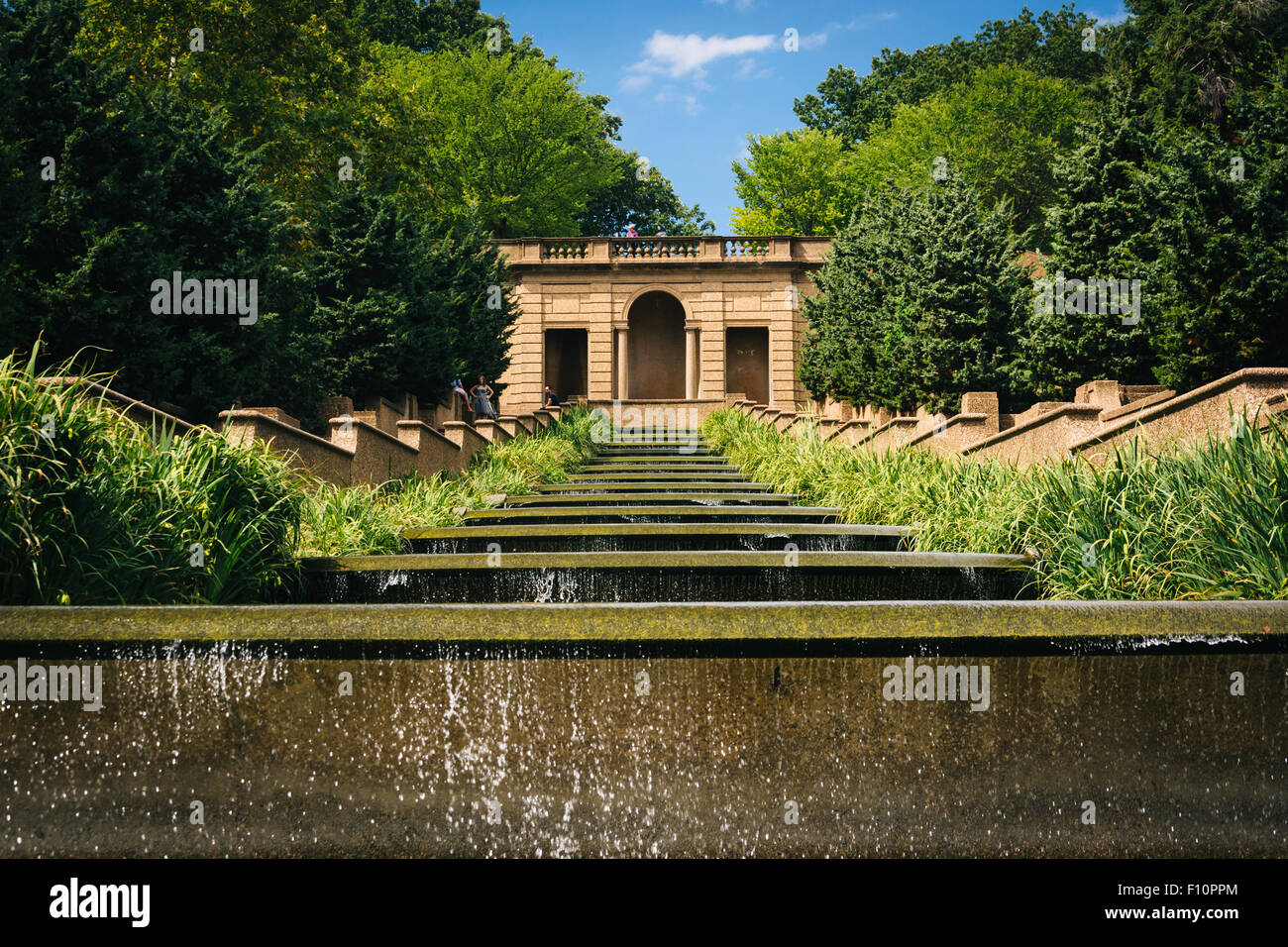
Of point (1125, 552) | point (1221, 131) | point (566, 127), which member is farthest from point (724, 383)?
point (1125, 552)

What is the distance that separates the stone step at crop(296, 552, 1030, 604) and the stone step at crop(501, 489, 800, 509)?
14.4 feet

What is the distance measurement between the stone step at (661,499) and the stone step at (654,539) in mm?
2665

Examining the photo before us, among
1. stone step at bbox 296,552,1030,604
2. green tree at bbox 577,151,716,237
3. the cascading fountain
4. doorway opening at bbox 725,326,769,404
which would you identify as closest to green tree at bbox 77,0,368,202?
stone step at bbox 296,552,1030,604

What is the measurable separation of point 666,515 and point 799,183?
37534mm

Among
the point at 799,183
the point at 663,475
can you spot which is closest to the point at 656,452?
the point at 663,475

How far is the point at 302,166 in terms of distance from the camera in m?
22.0

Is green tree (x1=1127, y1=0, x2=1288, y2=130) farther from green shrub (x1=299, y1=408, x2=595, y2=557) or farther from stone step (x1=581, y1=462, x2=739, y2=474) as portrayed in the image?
green shrub (x1=299, y1=408, x2=595, y2=557)

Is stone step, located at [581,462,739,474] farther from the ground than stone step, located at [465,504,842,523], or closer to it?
farther from the ground

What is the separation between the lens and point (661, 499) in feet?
37.7

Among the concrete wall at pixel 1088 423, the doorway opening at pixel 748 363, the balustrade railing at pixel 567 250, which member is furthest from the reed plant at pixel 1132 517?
the doorway opening at pixel 748 363

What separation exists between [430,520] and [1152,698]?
7.45m

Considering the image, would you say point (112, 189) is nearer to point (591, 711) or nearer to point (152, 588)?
point (152, 588)

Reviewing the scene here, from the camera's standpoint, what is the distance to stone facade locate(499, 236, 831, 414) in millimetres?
36250

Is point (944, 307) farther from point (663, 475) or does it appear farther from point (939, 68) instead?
point (939, 68)
